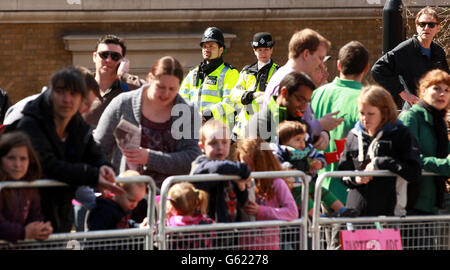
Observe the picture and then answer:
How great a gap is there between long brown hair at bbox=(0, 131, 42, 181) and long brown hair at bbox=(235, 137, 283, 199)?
1.66 m

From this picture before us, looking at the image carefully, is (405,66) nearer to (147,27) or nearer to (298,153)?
(298,153)

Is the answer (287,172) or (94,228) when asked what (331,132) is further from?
(94,228)

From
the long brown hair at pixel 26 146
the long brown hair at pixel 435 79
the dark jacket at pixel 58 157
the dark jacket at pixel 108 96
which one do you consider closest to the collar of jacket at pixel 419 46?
the long brown hair at pixel 435 79

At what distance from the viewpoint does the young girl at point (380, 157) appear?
261 inches

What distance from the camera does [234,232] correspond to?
20.4 feet

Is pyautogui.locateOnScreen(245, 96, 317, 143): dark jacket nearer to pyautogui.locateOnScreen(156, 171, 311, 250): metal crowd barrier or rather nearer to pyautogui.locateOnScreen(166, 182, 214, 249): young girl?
pyautogui.locateOnScreen(156, 171, 311, 250): metal crowd barrier

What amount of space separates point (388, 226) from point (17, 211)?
267cm

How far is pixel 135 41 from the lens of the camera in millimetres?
16281

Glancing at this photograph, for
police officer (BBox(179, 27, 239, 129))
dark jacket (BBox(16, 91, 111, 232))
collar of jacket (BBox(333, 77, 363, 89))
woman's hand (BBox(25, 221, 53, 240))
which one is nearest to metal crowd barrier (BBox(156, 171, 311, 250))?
dark jacket (BBox(16, 91, 111, 232))

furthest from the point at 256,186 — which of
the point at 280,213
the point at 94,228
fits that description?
the point at 94,228

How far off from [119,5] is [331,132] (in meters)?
9.35

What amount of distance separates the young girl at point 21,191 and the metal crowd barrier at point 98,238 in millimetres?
63

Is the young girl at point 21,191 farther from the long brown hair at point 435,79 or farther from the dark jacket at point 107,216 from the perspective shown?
the long brown hair at point 435,79

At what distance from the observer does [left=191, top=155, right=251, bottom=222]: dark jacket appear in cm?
611
